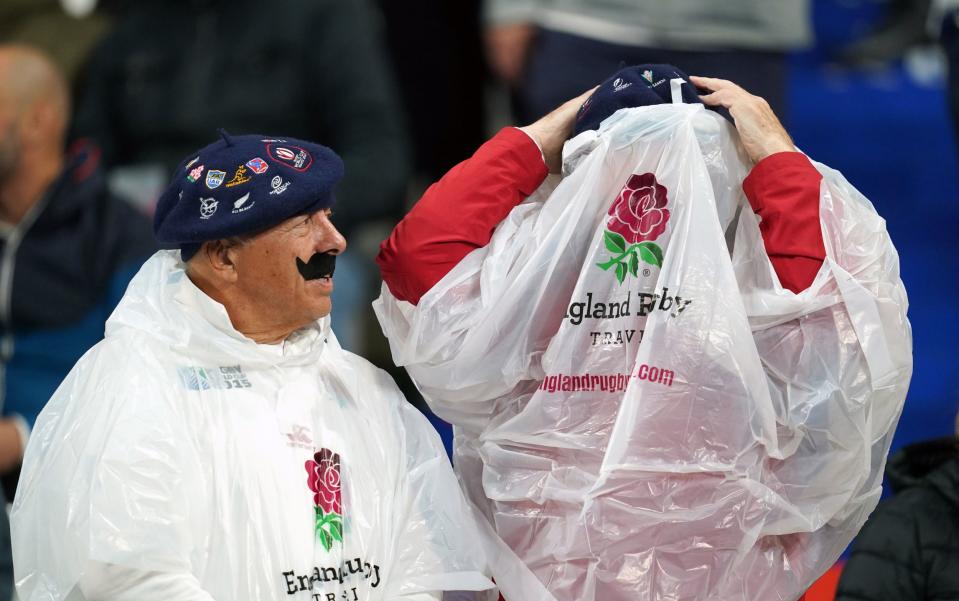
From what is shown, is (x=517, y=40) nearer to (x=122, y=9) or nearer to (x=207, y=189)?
(x=122, y=9)

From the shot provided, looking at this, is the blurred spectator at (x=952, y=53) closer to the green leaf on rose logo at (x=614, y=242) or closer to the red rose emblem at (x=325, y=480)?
the green leaf on rose logo at (x=614, y=242)

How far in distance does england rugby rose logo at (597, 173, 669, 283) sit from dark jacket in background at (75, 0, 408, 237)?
2018 mm

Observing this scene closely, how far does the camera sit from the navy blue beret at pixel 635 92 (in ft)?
10.3

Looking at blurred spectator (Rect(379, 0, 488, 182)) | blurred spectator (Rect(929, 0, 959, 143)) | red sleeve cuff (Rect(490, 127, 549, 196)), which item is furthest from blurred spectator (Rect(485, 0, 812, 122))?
red sleeve cuff (Rect(490, 127, 549, 196))

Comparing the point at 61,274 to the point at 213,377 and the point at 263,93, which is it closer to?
the point at 263,93

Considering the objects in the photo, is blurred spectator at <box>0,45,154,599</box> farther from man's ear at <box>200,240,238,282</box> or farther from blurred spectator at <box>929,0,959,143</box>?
blurred spectator at <box>929,0,959,143</box>

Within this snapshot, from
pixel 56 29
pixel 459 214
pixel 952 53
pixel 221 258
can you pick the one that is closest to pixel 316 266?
pixel 221 258

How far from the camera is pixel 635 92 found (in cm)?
315

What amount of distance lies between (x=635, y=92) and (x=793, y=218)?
399 mm

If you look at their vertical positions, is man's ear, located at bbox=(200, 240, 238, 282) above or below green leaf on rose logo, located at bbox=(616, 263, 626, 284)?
above

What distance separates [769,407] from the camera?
296 centimetres

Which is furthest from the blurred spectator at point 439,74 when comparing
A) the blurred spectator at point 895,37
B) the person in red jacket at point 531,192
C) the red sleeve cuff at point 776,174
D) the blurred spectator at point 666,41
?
the red sleeve cuff at point 776,174

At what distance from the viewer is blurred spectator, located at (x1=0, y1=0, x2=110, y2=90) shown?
5598 millimetres

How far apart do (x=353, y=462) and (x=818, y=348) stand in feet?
2.88
